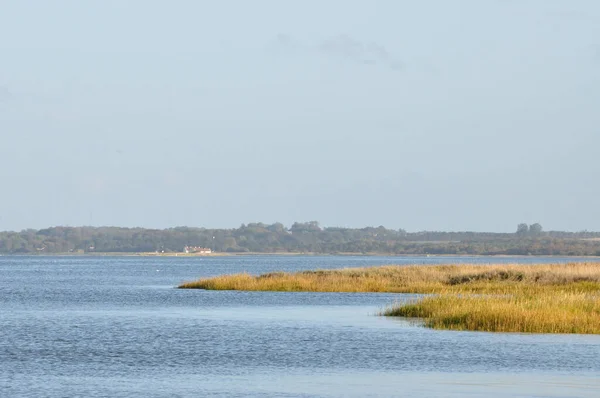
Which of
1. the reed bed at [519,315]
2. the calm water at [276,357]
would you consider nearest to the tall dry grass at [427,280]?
the calm water at [276,357]

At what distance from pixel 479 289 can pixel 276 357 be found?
109 feet

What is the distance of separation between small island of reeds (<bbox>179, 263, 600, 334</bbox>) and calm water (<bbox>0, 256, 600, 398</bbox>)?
4.64 ft

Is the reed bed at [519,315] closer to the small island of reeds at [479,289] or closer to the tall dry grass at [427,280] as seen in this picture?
the small island of reeds at [479,289]

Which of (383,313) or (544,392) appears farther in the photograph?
(383,313)

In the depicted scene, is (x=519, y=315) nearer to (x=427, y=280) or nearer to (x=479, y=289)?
(x=479, y=289)

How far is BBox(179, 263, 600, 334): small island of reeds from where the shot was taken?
1767 inches

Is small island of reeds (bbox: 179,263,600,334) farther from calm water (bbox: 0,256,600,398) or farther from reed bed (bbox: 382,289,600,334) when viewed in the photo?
calm water (bbox: 0,256,600,398)

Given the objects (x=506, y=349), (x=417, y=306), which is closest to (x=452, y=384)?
(x=506, y=349)

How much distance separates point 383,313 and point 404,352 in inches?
656

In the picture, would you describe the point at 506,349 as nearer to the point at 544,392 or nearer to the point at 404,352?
the point at 404,352

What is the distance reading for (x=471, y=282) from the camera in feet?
241

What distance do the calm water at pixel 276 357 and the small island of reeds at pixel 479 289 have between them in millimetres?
1415

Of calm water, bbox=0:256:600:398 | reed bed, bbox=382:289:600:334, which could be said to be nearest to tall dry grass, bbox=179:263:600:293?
calm water, bbox=0:256:600:398

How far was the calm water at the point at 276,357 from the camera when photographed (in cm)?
3036
